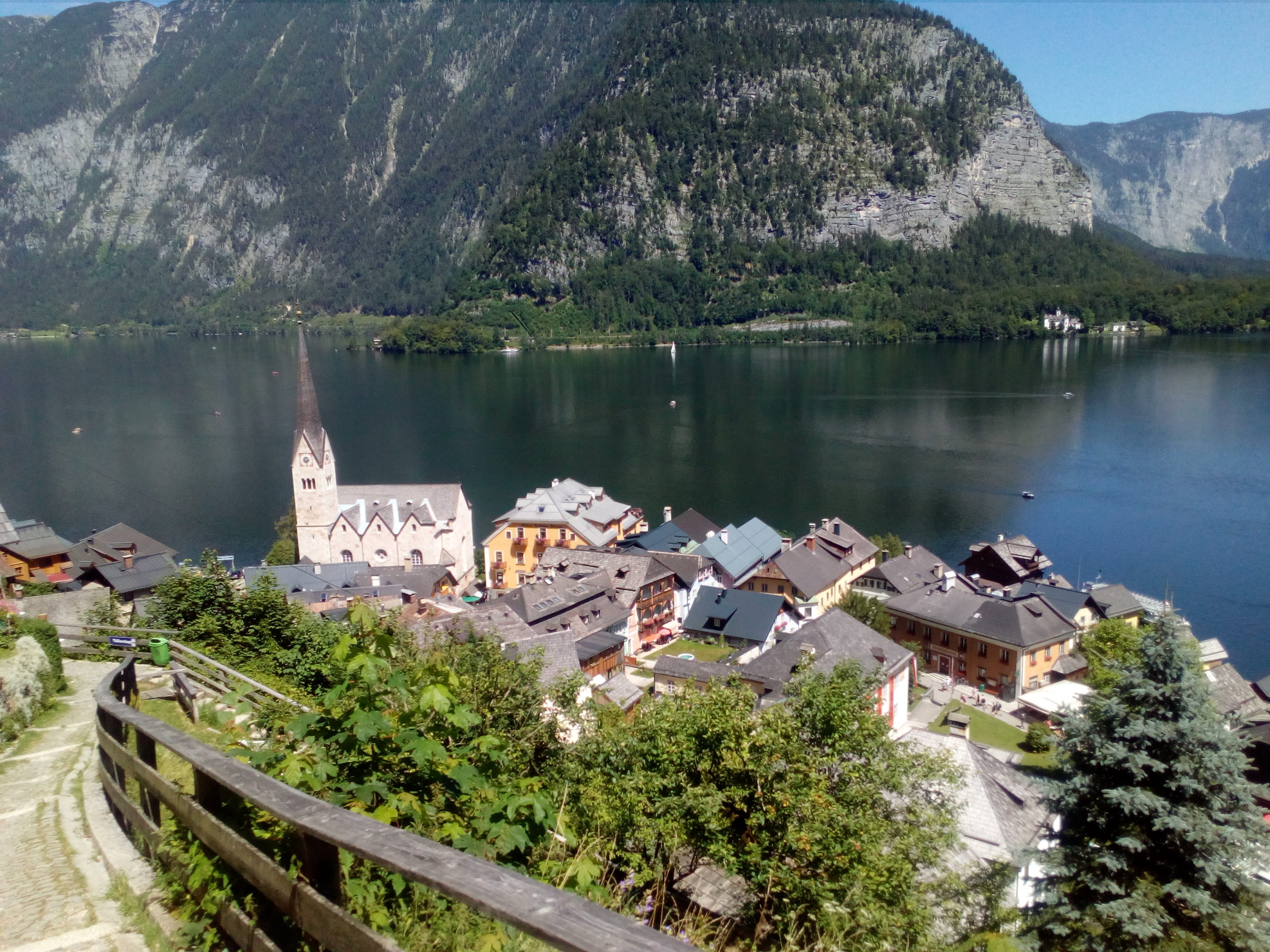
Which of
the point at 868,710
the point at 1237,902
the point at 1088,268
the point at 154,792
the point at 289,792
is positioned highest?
the point at 1088,268

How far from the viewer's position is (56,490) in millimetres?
52656

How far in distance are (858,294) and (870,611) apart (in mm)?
145682

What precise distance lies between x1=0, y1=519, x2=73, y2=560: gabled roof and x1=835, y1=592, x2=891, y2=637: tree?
1205 inches

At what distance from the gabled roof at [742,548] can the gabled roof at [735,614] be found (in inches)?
153

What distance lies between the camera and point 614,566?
31984 millimetres

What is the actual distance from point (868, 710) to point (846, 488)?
45.2 m

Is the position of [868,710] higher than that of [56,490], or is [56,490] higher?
[868,710]

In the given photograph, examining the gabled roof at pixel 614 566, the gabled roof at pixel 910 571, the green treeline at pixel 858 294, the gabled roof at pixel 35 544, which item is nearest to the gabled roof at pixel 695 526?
the gabled roof at pixel 614 566

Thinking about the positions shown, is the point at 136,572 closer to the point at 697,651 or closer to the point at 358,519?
the point at 358,519

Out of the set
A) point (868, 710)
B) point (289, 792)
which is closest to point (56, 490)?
point (868, 710)

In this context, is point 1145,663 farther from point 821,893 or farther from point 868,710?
point 821,893

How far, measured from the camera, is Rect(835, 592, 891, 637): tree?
29.3m

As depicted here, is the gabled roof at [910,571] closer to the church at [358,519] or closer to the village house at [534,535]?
the village house at [534,535]

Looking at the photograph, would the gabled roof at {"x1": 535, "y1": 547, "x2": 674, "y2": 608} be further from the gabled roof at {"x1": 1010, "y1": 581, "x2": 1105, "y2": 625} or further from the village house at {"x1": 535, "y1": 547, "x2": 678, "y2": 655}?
the gabled roof at {"x1": 1010, "y1": 581, "x2": 1105, "y2": 625}
